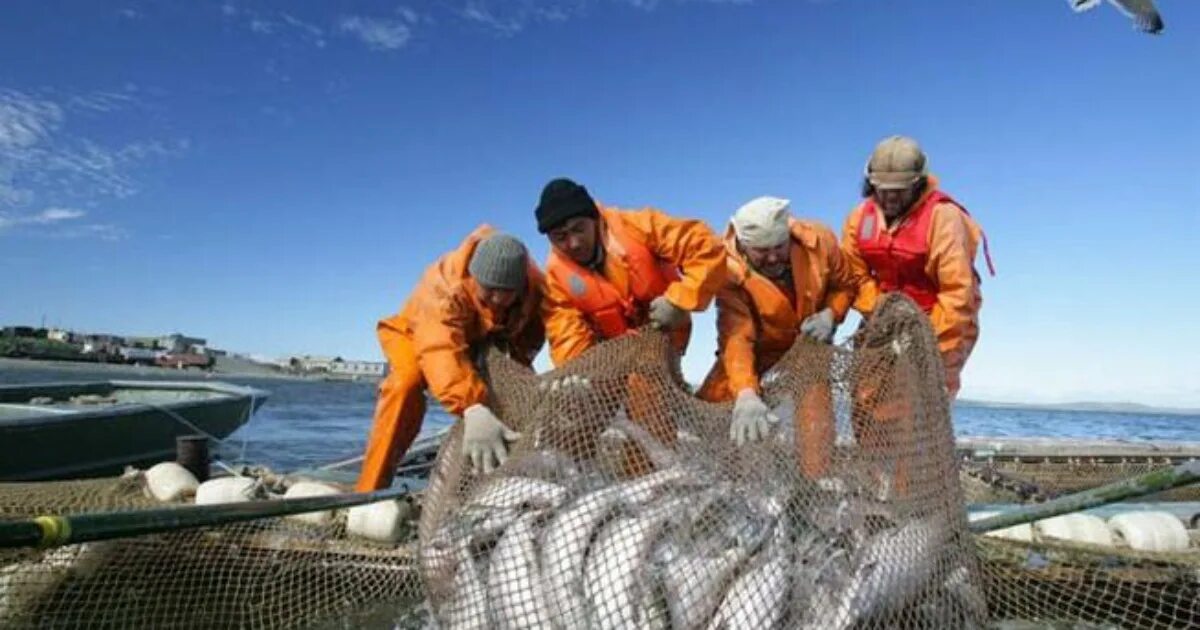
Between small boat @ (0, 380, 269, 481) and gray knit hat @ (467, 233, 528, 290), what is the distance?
748 centimetres

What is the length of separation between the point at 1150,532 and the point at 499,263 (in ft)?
15.1

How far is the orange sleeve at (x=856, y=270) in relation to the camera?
17.6 ft

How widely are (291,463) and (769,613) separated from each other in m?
15.6

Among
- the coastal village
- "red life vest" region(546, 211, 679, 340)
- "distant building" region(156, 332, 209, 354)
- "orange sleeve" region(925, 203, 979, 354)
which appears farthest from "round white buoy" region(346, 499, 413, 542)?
"distant building" region(156, 332, 209, 354)

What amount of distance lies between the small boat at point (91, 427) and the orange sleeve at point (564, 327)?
7589 millimetres

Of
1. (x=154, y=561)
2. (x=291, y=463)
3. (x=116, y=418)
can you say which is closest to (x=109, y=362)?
(x=291, y=463)

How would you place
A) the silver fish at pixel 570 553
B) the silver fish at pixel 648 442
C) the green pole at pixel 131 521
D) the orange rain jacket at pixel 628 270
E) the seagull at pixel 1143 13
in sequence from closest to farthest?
the green pole at pixel 131 521 < the silver fish at pixel 570 553 < the silver fish at pixel 648 442 < the orange rain jacket at pixel 628 270 < the seagull at pixel 1143 13

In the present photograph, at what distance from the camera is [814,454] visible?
171 inches

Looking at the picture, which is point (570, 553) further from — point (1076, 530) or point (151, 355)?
point (151, 355)

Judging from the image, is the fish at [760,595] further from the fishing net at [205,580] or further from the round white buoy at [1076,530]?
the round white buoy at [1076,530]

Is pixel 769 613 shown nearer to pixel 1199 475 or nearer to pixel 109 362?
pixel 1199 475

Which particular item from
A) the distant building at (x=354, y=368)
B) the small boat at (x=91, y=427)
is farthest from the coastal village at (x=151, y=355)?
the small boat at (x=91, y=427)

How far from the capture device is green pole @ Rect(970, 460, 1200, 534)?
11.1 ft

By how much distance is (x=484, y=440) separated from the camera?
424 centimetres
